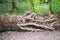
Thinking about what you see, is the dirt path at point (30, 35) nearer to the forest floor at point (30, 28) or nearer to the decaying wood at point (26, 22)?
the forest floor at point (30, 28)

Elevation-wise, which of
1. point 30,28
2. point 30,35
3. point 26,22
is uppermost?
point 26,22

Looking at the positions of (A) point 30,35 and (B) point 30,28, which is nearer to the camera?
(A) point 30,35

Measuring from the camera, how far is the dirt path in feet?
19.0

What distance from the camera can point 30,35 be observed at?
20.3 feet

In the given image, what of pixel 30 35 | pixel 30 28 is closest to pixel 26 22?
pixel 30 28

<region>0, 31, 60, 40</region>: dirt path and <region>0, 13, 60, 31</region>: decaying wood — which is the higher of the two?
<region>0, 13, 60, 31</region>: decaying wood

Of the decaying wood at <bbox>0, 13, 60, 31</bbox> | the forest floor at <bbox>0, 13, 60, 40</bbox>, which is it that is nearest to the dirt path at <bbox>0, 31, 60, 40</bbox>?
the forest floor at <bbox>0, 13, 60, 40</bbox>

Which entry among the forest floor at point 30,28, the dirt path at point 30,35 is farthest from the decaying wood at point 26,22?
the dirt path at point 30,35

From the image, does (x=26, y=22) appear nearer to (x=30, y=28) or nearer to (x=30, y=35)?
(x=30, y=28)

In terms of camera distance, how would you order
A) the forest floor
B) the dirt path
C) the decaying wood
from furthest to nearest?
the decaying wood < the forest floor < the dirt path

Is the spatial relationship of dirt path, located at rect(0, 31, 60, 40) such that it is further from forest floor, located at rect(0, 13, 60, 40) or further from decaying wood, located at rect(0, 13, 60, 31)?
decaying wood, located at rect(0, 13, 60, 31)

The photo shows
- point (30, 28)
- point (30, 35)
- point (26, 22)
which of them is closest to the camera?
point (30, 35)

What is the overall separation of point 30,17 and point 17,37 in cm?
155

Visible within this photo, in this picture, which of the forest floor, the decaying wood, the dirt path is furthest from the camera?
the decaying wood
